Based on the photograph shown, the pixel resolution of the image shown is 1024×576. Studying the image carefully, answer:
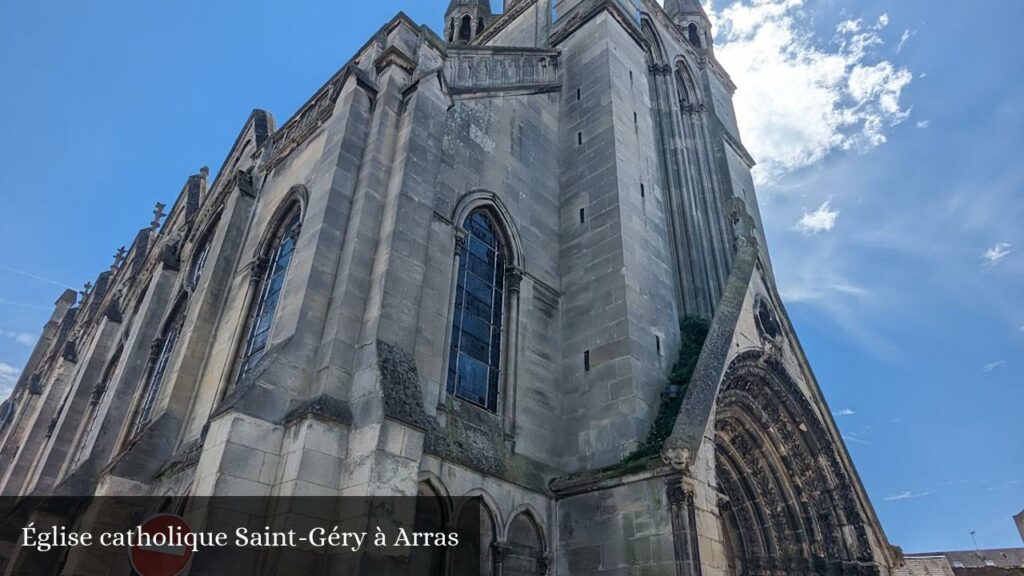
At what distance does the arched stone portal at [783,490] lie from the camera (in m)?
14.2

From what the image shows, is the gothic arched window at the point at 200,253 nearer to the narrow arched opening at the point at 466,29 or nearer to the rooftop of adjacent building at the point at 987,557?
the narrow arched opening at the point at 466,29

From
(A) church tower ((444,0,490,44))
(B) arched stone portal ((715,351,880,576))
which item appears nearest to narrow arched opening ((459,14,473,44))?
(A) church tower ((444,0,490,44))

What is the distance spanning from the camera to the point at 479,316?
12.0 meters

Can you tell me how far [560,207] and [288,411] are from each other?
28.5 feet

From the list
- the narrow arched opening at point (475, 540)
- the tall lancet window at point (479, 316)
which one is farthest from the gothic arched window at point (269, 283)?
the narrow arched opening at point (475, 540)

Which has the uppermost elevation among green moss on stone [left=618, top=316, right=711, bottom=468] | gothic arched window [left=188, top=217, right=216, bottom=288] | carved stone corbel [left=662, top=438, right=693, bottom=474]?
gothic arched window [left=188, top=217, right=216, bottom=288]

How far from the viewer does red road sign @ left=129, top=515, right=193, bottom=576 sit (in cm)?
456

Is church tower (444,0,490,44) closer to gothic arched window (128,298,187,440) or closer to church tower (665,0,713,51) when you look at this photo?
church tower (665,0,713,51)

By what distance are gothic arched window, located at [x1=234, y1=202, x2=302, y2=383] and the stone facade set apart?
0.06 m

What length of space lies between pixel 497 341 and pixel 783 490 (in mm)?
7955

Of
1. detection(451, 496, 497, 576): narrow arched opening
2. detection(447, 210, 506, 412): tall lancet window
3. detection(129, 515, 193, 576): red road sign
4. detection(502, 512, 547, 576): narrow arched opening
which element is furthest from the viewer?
detection(447, 210, 506, 412): tall lancet window

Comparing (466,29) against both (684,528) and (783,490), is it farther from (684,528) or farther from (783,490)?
(684,528)

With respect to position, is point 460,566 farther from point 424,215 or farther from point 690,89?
point 690,89

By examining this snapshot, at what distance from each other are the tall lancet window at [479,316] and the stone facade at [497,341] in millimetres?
74
